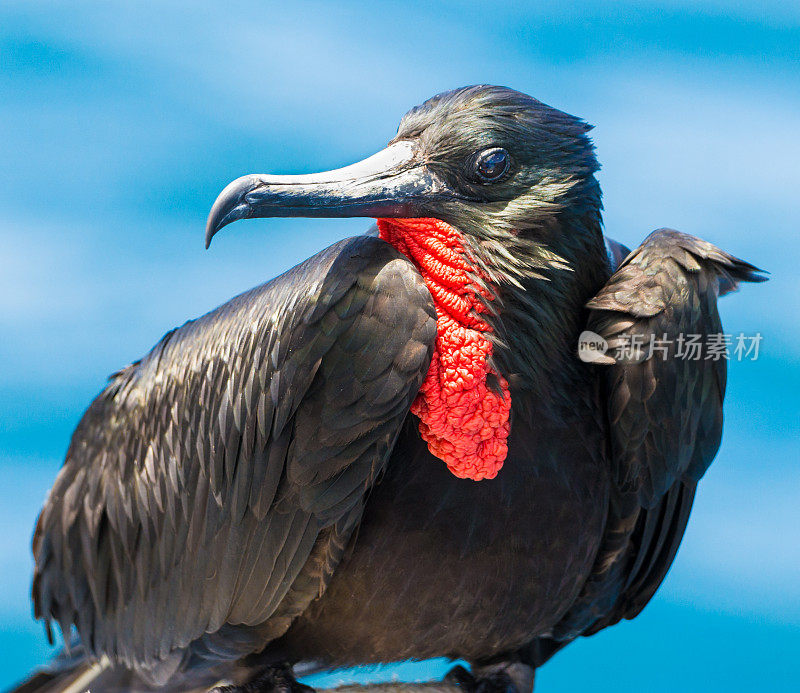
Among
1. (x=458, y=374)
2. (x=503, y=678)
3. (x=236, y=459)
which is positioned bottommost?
(x=503, y=678)

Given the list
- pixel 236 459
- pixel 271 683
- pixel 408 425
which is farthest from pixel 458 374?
pixel 271 683

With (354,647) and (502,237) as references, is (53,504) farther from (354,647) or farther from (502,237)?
(502,237)

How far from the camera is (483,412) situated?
1.92 meters

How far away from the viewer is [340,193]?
1.89 m

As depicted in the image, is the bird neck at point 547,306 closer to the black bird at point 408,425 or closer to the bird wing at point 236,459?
the black bird at point 408,425

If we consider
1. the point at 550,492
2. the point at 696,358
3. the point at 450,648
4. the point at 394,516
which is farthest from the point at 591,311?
the point at 450,648

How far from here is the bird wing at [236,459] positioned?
1.87 meters

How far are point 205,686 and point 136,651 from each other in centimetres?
21

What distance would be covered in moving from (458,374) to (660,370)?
1.20 ft

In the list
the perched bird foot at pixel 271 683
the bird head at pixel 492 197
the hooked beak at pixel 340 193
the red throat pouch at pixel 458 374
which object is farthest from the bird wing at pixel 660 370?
the perched bird foot at pixel 271 683

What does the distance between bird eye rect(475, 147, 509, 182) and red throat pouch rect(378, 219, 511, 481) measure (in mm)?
104

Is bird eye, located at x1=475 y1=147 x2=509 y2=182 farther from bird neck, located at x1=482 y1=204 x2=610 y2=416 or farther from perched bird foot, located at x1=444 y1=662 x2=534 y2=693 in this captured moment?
perched bird foot, located at x1=444 y1=662 x2=534 y2=693

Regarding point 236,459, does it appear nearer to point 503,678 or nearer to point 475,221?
point 475,221

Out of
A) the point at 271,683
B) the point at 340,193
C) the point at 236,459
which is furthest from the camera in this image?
the point at 271,683
